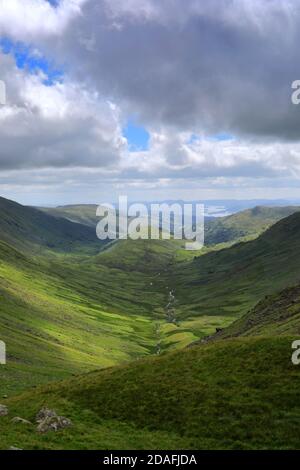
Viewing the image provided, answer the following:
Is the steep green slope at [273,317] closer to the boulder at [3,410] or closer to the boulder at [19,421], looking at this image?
the boulder at [3,410]

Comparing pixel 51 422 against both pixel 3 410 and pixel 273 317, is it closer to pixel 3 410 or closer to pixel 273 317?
pixel 3 410

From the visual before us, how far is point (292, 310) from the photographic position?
4021 inches

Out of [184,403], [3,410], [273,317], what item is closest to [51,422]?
[3,410]

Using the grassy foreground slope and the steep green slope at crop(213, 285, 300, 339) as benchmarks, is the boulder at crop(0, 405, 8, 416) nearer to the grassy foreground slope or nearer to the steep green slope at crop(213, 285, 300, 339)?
the grassy foreground slope

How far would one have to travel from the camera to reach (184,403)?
46875 millimetres

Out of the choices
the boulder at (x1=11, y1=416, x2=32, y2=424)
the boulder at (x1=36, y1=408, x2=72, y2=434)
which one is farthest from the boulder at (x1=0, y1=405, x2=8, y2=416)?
the boulder at (x1=36, y1=408, x2=72, y2=434)

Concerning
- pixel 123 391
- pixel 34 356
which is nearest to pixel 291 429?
pixel 123 391

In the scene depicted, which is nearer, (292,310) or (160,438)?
(160,438)

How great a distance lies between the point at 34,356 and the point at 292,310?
66863 millimetres

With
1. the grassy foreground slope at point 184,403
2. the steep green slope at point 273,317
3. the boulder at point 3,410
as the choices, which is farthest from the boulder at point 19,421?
the steep green slope at point 273,317

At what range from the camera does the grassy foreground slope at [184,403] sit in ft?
132

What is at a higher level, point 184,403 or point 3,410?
point 184,403
